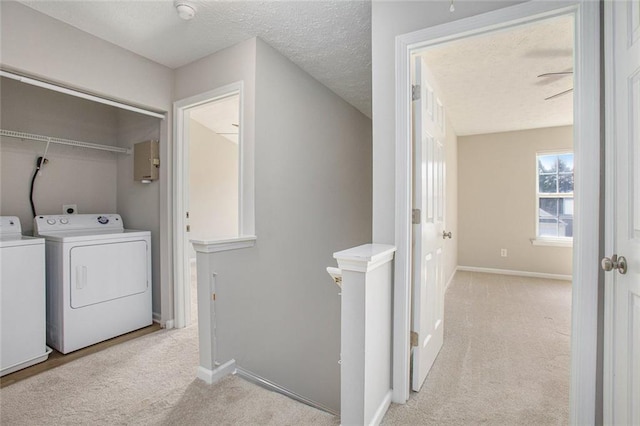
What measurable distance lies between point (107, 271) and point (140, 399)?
1.22 metres

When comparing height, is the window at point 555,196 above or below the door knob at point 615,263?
above

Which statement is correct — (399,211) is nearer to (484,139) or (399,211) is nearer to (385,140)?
(385,140)

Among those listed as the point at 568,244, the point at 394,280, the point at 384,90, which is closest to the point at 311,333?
the point at 394,280

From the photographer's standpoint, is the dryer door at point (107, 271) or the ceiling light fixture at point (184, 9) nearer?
the ceiling light fixture at point (184, 9)

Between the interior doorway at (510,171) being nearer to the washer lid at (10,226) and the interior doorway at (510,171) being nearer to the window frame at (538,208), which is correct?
the window frame at (538,208)

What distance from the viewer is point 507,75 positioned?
2.82 m

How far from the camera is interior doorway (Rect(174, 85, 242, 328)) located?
2.74 metres

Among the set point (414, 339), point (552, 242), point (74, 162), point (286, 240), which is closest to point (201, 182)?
point (74, 162)

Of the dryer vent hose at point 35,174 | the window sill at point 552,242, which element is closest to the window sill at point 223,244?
the dryer vent hose at point 35,174

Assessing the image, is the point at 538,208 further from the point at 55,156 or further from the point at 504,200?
the point at 55,156

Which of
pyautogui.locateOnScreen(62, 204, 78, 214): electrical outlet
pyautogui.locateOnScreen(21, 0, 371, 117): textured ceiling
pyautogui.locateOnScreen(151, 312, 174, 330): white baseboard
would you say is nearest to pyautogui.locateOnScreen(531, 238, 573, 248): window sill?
pyautogui.locateOnScreen(21, 0, 371, 117): textured ceiling

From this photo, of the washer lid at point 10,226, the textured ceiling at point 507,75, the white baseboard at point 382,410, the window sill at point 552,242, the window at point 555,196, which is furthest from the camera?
the window at point 555,196

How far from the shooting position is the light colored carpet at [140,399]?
156 cm

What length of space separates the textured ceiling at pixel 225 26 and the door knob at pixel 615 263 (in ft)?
6.22
